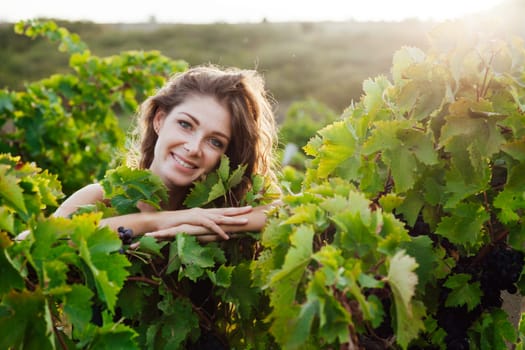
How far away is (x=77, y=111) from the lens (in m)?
5.97

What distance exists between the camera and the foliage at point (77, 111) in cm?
555

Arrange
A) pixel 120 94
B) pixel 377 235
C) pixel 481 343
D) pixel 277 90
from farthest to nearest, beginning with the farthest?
pixel 277 90, pixel 120 94, pixel 481 343, pixel 377 235

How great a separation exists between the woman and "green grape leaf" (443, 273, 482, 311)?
0.57 meters

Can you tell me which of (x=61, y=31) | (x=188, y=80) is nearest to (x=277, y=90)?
(x=61, y=31)

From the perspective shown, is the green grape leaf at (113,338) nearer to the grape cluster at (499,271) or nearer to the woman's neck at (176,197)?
the grape cluster at (499,271)

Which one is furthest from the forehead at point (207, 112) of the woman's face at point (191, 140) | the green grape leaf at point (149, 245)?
the green grape leaf at point (149, 245)

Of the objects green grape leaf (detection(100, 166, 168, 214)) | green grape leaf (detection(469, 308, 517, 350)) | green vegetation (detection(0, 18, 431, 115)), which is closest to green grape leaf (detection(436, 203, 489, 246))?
green grape leaf (detection(469, 308, 517, 350))

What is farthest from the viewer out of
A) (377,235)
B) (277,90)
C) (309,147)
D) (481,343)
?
(277,90)

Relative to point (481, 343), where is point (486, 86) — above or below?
above

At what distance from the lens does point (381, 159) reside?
1487 millimetres

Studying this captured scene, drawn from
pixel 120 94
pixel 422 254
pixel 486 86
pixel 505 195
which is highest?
pixel 486 86

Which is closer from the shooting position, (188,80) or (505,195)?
(505,195)

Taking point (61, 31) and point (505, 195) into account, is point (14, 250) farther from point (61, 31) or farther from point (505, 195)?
point (61, 31)

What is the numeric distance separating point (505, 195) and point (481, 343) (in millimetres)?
386
